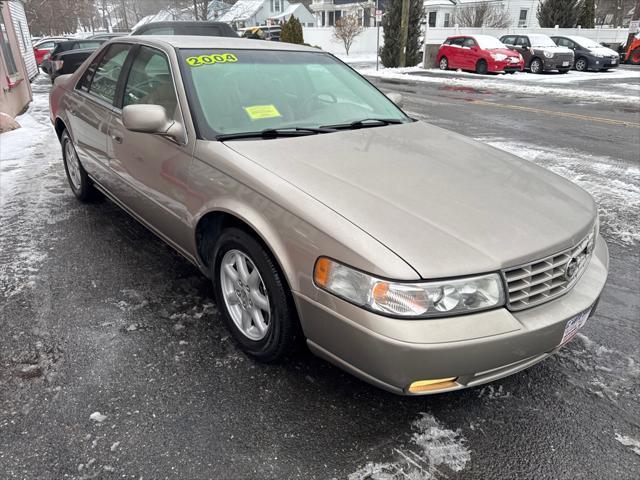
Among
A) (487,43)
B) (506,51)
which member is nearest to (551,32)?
(487,43)

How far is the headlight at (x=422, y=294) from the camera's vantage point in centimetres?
189

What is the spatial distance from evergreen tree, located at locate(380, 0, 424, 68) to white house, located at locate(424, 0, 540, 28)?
15.0m

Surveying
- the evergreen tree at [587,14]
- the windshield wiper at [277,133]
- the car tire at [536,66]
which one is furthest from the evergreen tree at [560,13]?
the windshield wiper at [277,133]

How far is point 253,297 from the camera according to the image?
252cm

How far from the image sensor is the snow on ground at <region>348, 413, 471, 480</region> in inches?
78.7

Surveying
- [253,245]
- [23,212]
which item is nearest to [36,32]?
[23,212]

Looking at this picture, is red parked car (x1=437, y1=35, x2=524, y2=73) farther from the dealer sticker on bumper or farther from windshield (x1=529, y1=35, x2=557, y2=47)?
the dealer sticker on bumper

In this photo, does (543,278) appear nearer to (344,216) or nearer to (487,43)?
(344,216)

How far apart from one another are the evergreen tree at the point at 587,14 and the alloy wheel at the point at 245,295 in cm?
3405

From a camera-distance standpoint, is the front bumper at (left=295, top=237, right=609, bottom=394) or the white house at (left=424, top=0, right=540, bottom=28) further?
the white house at (left=424, top=0, right=540, bottom=28)

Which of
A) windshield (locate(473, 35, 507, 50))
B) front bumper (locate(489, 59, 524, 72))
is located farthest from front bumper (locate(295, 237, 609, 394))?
windshield (locate(473, 35, 507, 50))

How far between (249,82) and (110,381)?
6.28ft

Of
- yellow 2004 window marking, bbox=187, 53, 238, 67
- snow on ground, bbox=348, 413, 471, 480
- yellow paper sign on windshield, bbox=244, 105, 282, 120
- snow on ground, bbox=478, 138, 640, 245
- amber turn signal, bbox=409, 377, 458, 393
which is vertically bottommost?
snow on ground, bbox=478, 138, 640, 245

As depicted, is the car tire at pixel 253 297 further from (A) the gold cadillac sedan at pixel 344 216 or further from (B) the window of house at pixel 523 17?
(B) the window of house at pixel 523 17
